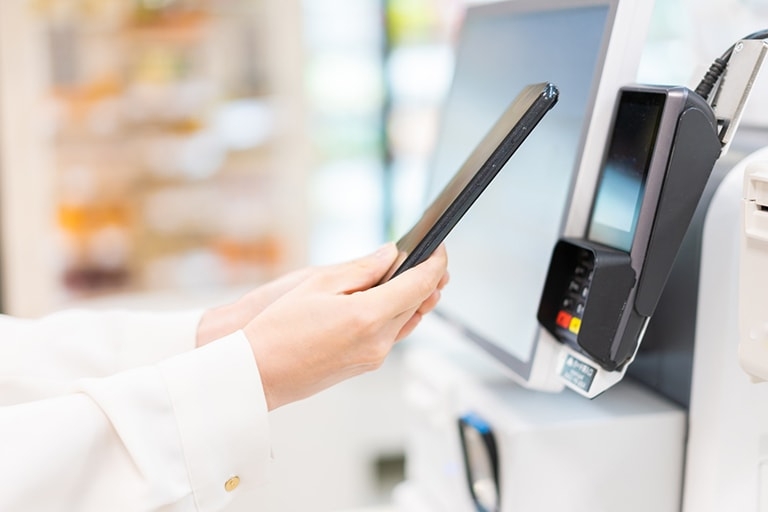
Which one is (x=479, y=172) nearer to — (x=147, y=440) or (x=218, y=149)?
(x=147, y=440)

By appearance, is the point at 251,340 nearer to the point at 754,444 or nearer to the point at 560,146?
the point at 560,146

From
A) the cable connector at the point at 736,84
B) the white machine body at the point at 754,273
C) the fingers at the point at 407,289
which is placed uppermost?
the cable connector at the point at 736,84

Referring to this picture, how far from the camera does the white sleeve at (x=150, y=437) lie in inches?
28.3

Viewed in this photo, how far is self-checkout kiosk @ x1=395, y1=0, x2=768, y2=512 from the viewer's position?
0.71m

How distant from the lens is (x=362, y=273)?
80 cm

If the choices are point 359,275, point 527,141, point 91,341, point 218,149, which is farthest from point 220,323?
point 218,149

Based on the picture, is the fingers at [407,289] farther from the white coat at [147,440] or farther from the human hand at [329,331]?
the white coat at [147,440]

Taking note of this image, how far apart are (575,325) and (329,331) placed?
219 millimetres

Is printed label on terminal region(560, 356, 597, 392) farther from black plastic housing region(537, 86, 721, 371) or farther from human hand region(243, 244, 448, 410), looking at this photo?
human hand region(243, 244, 448, 410)

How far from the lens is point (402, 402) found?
2.94 m

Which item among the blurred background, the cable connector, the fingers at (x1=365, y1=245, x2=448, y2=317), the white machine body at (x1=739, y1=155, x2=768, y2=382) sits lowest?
the blurred background

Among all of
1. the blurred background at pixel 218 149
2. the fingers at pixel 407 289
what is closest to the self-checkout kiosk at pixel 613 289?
the fingers at pixel 407 289

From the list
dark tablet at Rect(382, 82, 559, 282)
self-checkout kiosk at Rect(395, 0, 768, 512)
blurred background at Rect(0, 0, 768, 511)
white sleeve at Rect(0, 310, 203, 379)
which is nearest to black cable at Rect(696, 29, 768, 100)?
self-checkout kiosk at Rect(395, 0, 768, 512)

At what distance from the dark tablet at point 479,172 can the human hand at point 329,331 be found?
2 cm
